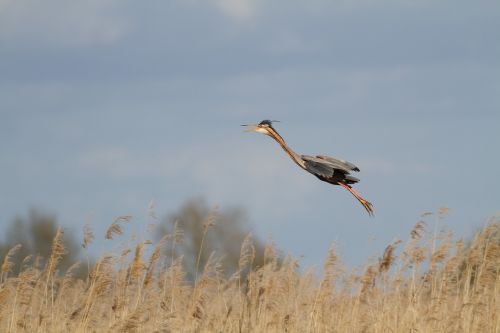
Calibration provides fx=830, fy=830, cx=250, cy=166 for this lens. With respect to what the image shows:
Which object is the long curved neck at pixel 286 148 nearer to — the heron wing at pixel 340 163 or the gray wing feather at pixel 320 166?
the gray wing feather at pixel 320 166

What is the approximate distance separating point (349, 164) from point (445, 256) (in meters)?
1.44

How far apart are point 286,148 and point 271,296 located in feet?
5.48

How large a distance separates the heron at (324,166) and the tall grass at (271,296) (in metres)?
0.75

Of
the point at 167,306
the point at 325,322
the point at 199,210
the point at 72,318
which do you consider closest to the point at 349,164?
the point at 325,322

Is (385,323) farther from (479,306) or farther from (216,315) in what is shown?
(216,315)

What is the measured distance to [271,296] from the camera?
9312 mm

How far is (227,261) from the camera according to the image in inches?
882

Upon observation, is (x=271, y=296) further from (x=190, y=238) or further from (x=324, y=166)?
(x=190, y=238)

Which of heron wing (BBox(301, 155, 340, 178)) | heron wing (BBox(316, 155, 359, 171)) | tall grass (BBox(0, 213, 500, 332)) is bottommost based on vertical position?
tall grass (BBox(0, 213, 500, 332))

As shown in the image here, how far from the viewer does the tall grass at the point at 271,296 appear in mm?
8344

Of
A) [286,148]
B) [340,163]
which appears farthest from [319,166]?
[286,148]

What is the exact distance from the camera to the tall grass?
834cm

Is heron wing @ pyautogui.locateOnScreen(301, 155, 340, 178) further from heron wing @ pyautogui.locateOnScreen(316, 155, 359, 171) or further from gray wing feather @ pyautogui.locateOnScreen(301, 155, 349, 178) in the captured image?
heron wing @ pyautogui.locateOnScreen(316, 155, 359, 171)

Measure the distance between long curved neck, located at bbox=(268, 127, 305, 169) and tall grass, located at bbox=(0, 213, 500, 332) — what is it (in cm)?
101
